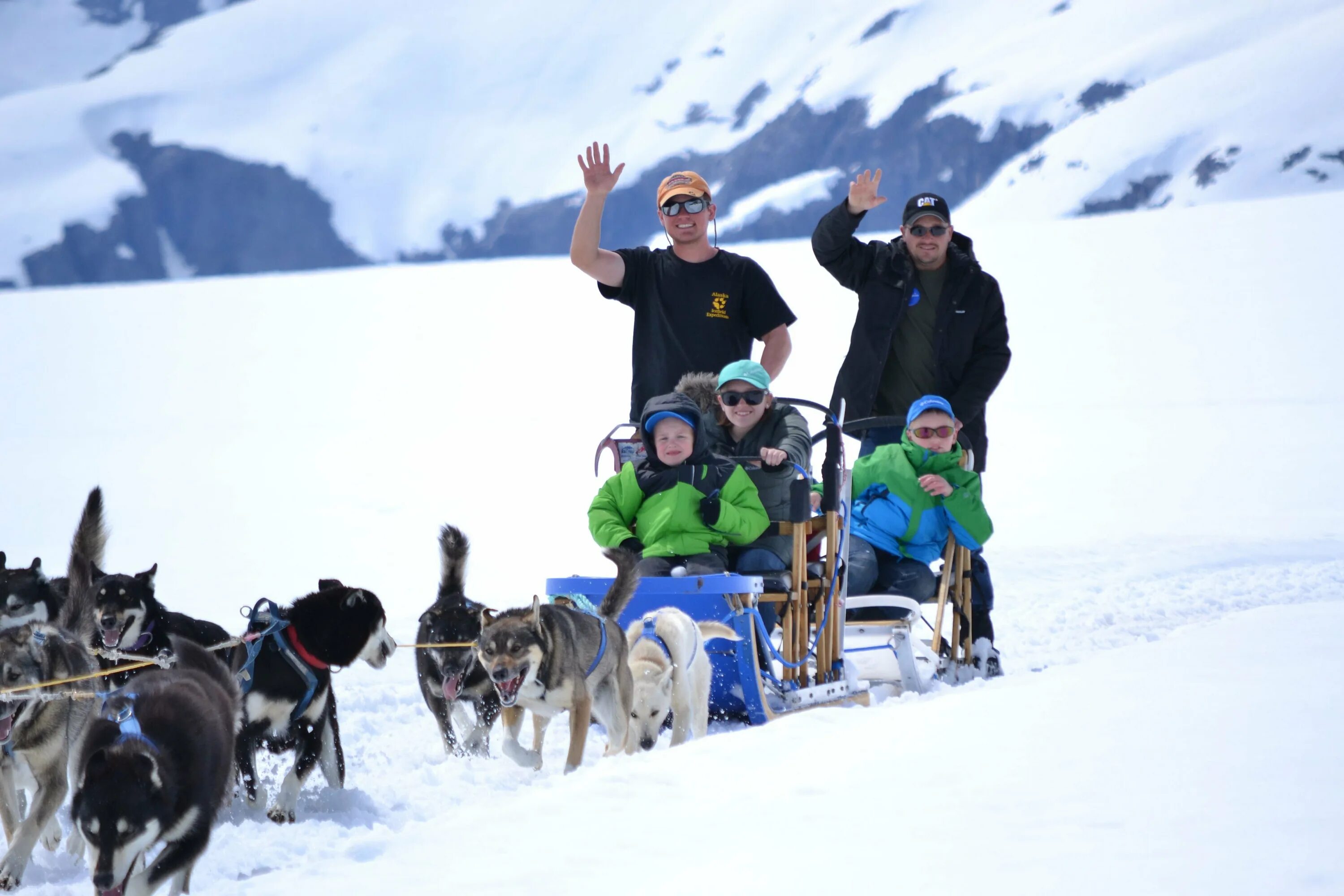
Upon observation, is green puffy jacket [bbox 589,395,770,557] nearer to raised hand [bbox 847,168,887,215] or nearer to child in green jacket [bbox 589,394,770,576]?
child in green jacket [bbox 589,394,770,576]

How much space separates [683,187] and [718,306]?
1.64 ft

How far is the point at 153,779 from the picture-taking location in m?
2.43

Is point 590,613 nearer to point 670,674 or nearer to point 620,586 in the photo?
point 620,586

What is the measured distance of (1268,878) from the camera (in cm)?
Answer: 190

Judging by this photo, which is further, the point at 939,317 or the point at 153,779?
the point at 939,317

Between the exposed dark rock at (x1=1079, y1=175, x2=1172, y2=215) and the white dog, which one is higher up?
the exposed dark rock at (x1=1079, y1=175, x2=1172, y2=215)

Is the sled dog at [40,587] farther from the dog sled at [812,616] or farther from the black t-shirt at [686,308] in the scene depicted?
the black t-shirt at [686,308]

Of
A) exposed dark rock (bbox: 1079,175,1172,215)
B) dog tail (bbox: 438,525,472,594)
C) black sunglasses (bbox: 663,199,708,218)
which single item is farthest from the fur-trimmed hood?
exposed dark rock (bbox: 1079,175,1172,215)

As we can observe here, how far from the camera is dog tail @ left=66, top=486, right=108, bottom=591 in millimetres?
3932

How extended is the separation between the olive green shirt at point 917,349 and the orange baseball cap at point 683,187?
3.60ft

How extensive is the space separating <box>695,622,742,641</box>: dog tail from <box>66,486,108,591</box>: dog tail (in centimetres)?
192

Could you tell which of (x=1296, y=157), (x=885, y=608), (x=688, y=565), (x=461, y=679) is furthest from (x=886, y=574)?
(x=1296, y=157)

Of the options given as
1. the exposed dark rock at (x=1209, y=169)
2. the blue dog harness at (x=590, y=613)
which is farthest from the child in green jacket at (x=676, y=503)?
the exposed dark rock at (x=1209, y=169)

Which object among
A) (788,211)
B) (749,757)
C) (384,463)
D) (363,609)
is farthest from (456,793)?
(788,211)
